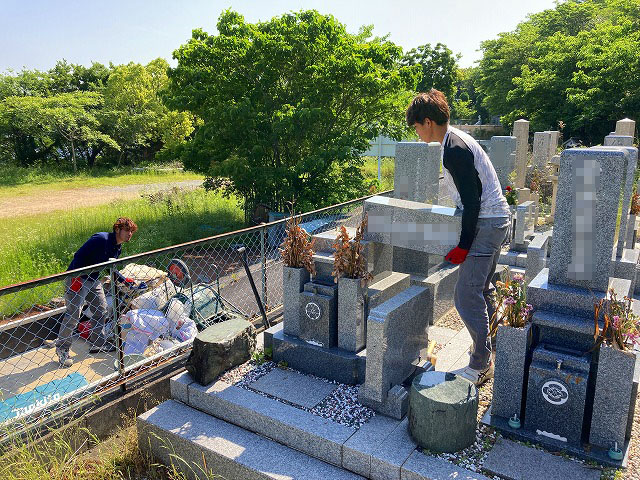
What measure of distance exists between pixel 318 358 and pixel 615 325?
2375 mm

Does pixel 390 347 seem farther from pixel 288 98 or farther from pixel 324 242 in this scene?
pixel 288 98

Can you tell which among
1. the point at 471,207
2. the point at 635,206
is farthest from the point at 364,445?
the point at 635,206

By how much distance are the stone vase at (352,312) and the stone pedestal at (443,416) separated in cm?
106

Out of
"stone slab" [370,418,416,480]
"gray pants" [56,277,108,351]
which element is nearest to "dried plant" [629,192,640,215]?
"stone slab" [370,418,416,480]

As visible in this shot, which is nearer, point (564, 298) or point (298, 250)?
point (564, 298)

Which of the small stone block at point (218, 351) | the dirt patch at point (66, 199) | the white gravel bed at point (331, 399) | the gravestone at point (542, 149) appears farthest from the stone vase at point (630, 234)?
the dirt patch at point (66, 199)

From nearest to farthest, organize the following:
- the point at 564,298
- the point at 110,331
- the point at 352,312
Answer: the point at 564,298, the point at 352,312, the point at 110,331

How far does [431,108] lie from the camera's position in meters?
3.59

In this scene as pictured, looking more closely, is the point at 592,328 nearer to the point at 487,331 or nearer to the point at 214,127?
the point at 487,331

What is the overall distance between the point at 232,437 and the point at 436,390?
64.2 inches

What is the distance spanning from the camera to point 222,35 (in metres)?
11.5

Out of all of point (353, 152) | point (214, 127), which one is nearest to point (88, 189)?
point (214, 127)

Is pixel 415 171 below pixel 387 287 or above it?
above

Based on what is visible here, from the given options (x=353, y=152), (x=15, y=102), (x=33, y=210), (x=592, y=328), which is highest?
(x=15, y=102)
